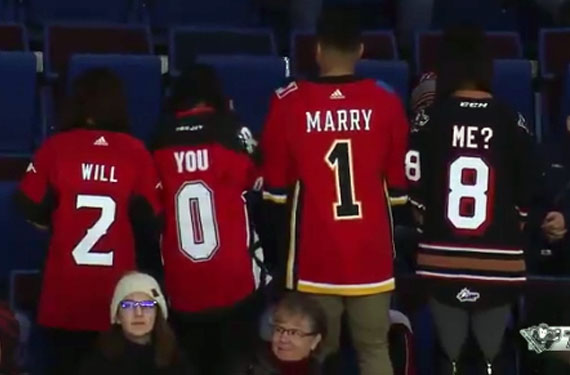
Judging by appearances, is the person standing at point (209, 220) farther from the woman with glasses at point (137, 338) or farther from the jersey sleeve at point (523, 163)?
the jersey sleeve at point (523, 163)

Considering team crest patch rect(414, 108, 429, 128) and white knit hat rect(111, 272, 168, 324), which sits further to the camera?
team crest patch rect(414, 108, 429, 128)

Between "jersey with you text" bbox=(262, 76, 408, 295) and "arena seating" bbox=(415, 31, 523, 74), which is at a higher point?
"arena seating" bbox=(415, 31, 523, 74)

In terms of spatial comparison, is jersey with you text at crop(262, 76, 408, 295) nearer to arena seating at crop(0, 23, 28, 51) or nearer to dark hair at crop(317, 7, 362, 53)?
dark hair at crop(317, 7, 362, 53)

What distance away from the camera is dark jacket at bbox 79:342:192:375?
12.5ft

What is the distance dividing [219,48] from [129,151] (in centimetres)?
207

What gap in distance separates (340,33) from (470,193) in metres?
0.59

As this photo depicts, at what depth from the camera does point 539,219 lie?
14.8 ft

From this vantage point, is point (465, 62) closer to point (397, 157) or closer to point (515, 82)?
point (397, 157)

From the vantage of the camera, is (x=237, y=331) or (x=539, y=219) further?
(x=539, y=219)

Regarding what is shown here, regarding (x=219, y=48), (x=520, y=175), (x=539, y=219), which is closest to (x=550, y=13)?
(x=219, y=48)

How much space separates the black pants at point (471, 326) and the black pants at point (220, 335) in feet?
1.79

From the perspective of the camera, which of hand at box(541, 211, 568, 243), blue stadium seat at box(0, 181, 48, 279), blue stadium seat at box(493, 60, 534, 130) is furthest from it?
blue stadium seat at box(493, 60, 534, 130)

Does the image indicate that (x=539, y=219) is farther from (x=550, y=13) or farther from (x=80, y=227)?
(x=550, y=13)

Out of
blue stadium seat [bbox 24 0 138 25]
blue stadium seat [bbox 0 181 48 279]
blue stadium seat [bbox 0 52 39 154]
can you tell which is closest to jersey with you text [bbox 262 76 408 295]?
blue stadium seat [bbox 0 181 48 279]
